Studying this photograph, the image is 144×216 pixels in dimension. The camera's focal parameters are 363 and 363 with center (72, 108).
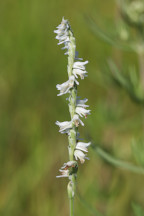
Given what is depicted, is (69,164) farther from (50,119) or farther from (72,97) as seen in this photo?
(50,119)

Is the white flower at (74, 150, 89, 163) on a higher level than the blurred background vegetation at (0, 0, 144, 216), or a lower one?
lower

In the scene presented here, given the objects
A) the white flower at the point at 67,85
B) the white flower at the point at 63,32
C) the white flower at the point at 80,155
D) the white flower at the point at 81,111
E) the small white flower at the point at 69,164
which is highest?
the white flower at the point at 63,32

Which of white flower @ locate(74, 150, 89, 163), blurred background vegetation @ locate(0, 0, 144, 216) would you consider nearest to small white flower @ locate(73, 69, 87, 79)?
white flower @ locate(74, 150, 89, 163)

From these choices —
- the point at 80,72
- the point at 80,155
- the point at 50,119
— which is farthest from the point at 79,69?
the point at 50,119

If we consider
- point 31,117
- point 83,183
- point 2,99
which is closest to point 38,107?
point 31,117

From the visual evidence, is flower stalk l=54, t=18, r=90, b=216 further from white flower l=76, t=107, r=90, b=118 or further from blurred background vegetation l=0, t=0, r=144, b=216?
blurred background vegetation l=0, t=0, r=144, b=216

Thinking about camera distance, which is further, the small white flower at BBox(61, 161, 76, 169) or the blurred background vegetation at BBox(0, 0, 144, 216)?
the blurred background vegetation at BBox(0, 0, 144, 216)

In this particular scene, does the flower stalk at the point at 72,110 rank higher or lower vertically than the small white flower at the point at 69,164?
higher

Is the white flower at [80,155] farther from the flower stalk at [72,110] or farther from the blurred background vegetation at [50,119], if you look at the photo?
the blurred background vegetation at [50,119]

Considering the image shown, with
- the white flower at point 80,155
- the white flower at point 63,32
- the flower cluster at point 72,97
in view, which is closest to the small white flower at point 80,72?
the flower cluster at point 72,97
